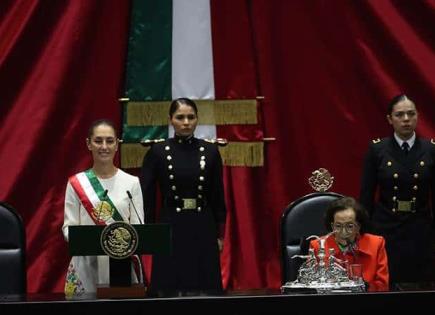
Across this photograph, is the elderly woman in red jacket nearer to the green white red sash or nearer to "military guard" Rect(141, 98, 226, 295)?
the green white red sash

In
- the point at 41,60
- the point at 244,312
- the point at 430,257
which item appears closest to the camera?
the point at 244,312

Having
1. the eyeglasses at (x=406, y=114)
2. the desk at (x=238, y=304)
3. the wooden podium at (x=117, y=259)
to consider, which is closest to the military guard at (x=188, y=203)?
the eyeglasses at (x=406, y=114)

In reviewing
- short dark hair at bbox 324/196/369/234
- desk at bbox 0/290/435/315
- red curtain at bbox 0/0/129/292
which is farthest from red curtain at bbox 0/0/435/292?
desk at bbox 0/290/435/315

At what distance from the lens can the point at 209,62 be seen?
507cm

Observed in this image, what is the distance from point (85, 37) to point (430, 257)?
218 centimetres

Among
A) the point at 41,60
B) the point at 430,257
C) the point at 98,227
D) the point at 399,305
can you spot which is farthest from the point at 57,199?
the point at 399,305

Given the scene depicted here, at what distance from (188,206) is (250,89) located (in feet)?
3.32

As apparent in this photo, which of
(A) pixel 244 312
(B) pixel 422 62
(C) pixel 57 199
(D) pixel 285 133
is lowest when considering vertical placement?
(A) pixel 244 312

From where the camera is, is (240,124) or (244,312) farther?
(240,124)

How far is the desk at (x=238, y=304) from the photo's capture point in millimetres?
2461

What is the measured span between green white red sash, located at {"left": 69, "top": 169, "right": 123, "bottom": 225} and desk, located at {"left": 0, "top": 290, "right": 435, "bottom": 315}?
1.12m

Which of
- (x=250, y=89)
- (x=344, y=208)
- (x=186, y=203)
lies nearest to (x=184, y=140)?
(x=186, y=203)

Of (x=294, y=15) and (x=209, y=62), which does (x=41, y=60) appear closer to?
(x=209, y=62)

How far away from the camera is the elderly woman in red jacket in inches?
123
